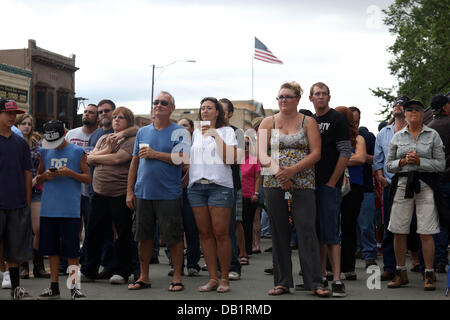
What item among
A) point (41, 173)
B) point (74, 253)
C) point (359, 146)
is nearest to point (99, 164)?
point (41, 173)

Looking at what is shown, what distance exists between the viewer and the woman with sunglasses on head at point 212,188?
24.2 ft

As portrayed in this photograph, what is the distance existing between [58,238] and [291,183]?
2.61m

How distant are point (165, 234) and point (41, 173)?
1564mm

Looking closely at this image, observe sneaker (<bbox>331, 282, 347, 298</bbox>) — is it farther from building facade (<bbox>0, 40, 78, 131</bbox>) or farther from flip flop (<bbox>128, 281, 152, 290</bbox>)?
building facade (<bbox>0, 40, 78, 131</bbox>)

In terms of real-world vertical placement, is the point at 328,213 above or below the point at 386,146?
below

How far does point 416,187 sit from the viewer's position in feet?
25.2

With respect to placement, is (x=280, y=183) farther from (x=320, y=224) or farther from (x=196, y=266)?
(x=196, y=266)

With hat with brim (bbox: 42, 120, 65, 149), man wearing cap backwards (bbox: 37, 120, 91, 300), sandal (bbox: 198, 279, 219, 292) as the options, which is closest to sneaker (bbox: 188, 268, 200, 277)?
sandal (bbox: 198, 279, 219, 292)

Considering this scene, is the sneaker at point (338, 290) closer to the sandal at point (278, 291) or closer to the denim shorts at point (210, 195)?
the sandal at point (278, 291)

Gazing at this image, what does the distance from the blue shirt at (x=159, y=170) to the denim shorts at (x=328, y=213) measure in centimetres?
164

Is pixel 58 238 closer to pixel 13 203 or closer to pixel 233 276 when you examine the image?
pixel 13 203

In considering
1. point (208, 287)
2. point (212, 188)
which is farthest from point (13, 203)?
point (208, 287)

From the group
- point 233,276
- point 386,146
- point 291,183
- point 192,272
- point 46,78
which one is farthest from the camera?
point 46,78

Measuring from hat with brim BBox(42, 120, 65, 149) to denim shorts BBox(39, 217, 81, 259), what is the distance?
2.69ft
